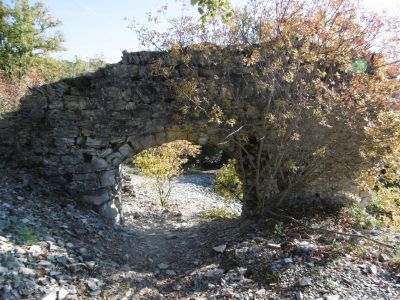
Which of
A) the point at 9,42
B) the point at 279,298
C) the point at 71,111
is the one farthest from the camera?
the point at 9,42

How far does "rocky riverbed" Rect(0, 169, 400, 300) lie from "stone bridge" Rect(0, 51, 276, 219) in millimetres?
477

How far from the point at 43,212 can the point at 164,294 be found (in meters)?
2.26

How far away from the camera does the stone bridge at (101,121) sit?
5.53 m

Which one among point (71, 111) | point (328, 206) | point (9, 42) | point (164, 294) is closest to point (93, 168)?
point (71, 111)

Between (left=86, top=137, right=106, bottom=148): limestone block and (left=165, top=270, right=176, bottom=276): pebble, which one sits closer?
(left=165, top=270, right=176, bottom=276): pebble

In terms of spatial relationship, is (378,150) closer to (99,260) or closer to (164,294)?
(164,294)

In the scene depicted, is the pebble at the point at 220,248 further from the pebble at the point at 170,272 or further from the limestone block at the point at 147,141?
the limestone block at the point at 147,141

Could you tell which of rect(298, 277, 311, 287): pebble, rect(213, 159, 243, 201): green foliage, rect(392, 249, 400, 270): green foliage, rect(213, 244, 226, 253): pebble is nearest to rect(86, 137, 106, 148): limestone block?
rect(213, 244, 226, 253): pebble

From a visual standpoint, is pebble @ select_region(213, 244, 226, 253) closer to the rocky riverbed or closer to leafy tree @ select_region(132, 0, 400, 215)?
the rocky riverbed

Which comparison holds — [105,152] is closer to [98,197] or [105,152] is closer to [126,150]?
[126,150]

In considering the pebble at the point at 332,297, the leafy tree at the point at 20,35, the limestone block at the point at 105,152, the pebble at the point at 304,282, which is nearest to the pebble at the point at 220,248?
the pebble at the point at 304,282

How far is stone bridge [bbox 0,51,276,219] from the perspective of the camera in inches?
218

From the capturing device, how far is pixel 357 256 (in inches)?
166

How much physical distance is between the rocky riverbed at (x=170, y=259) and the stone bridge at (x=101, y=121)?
0.48 metres
